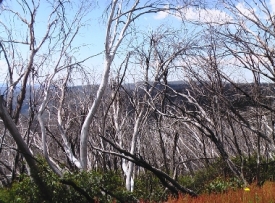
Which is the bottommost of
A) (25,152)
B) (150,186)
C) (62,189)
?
(150,186)

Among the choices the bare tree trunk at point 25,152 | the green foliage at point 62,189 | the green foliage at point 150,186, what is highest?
the bare tree trunk at point 25,152

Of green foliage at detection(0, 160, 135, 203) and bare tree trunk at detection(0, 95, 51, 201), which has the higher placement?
bare tree trunk at detection(0, 95, 51, 201)

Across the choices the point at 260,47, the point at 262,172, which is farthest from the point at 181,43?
the point at 262,172

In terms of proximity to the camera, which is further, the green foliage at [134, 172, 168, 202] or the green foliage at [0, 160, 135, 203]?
the green foliage at [134, 172, 168, 202]

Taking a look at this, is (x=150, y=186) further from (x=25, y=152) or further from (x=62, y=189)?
(x=25, y=152)

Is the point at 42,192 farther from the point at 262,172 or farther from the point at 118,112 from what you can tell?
the point at 262,172

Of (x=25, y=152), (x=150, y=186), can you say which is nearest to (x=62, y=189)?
(x=25, y=152)

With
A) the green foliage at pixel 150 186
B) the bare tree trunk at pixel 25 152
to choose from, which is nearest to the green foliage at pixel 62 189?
the bare tree trunk at pixel 25 152

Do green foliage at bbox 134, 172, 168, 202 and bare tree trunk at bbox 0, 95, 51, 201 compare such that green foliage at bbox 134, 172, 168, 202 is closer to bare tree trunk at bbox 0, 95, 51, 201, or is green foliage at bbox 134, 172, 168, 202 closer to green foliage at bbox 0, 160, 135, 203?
green foliage at bbox 0, 160, 135, 203

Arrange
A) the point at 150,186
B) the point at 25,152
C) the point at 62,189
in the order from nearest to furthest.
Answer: the point at 62,189 < the point at 25,152 < the point at 150,186

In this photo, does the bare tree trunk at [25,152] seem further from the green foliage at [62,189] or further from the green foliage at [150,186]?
the green foliage at [150,186]

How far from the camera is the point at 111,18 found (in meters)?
8.60

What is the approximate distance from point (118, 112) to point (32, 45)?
461 centimetres

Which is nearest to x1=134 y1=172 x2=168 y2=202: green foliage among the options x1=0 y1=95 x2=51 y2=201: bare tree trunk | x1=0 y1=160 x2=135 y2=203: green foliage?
x1=0 y1=160 x2=135 y2=203: green foliage
